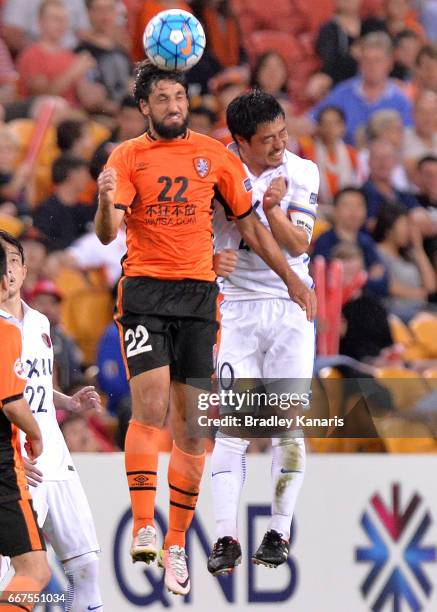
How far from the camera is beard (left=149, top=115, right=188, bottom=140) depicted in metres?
7.54

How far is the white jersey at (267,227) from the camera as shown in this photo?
797 centimetres

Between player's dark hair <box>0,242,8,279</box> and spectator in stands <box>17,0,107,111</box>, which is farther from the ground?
spectator in stands <box>17,0,107,111</box>

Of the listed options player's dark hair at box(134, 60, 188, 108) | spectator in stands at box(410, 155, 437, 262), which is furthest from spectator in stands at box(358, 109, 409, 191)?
player's dark hair at box(134, 60, 188, 108)

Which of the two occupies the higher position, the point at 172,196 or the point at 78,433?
the point at 172,196

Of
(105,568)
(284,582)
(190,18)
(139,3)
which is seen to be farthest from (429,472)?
(139,3)

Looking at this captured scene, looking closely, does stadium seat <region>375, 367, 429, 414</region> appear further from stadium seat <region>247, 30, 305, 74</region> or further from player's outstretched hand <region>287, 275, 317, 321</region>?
stadium seat <region>247, 30, 305, 74</region>

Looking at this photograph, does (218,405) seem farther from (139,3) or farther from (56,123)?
(139,3)

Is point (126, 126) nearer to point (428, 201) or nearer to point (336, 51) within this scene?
point (428, 201)

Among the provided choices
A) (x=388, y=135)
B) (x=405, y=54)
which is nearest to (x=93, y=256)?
(x=388, y=135)

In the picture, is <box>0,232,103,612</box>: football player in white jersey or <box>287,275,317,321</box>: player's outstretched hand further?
<box>0,232,103,612</box>: football player in white jersey

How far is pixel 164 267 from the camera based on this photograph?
7.61m

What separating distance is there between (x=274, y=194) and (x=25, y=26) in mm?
5273

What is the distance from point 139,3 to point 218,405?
205 inches

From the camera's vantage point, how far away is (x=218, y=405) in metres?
7.98
